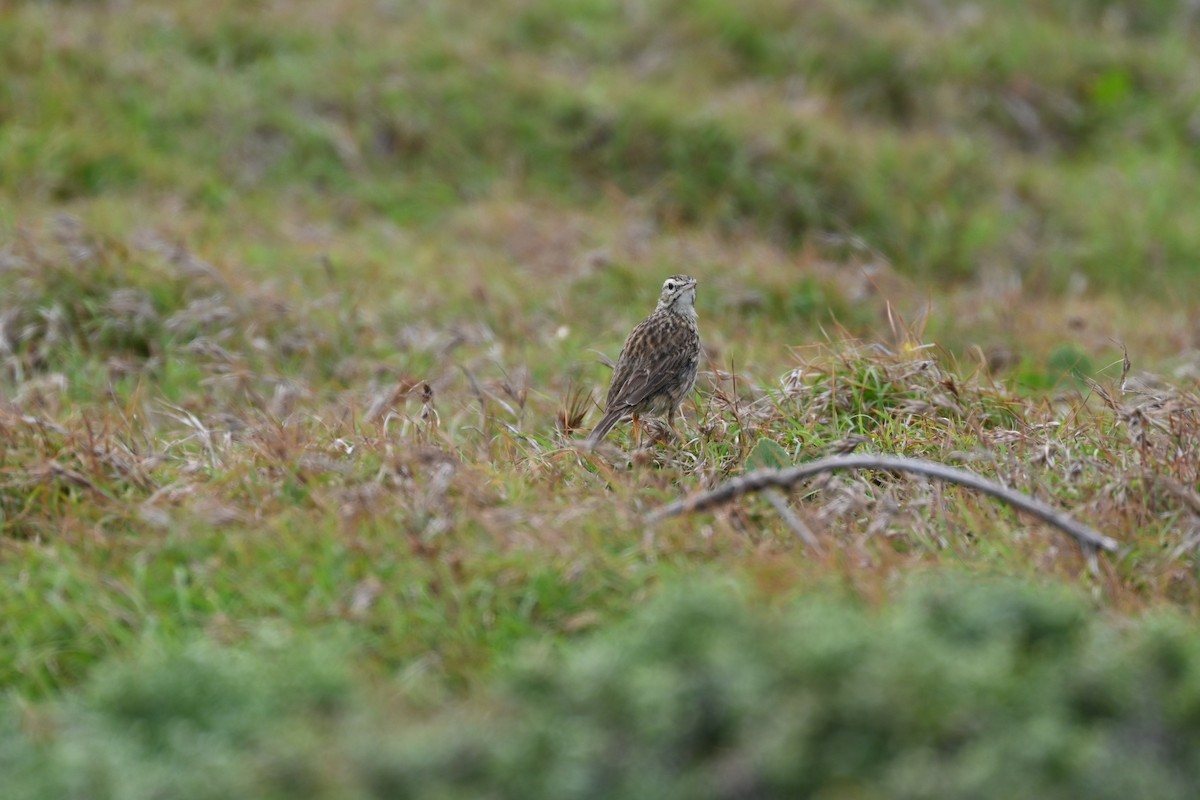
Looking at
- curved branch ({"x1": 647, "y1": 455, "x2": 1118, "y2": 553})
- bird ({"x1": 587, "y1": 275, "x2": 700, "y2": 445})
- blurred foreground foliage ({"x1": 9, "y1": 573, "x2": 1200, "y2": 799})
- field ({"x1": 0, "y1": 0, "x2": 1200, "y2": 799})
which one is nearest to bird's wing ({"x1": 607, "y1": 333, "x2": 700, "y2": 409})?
bird ({"x1": 587, "y1": 275, "x2": 700, "y2": 445})

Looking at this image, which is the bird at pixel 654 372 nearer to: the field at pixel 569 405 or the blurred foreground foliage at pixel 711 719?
the field at pixel 569 405

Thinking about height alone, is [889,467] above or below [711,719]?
below

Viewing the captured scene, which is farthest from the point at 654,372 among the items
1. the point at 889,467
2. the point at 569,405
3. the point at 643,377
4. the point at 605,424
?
the point at 889,467

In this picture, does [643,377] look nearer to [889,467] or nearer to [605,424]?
[605,424]

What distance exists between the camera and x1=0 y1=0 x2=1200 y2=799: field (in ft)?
10.4

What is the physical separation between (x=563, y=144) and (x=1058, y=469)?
7.08 meters

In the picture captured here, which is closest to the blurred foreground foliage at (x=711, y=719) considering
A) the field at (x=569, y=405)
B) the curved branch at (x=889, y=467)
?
the field at (x=569, y=405)

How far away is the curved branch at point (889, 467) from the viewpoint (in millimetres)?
4250

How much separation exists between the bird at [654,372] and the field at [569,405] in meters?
0.19

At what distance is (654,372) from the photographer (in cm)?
578

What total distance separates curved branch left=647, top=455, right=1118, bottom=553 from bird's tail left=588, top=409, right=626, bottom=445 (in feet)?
3.46

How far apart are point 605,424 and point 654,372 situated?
35cm

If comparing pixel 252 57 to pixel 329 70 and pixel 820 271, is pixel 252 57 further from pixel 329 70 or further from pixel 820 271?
pixel 820 271

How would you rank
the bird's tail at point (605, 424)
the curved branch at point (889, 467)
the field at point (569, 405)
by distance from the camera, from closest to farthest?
the field at point (569, 405), the curved branch at point (889, 467), the bird's tail at point (605, 424)
